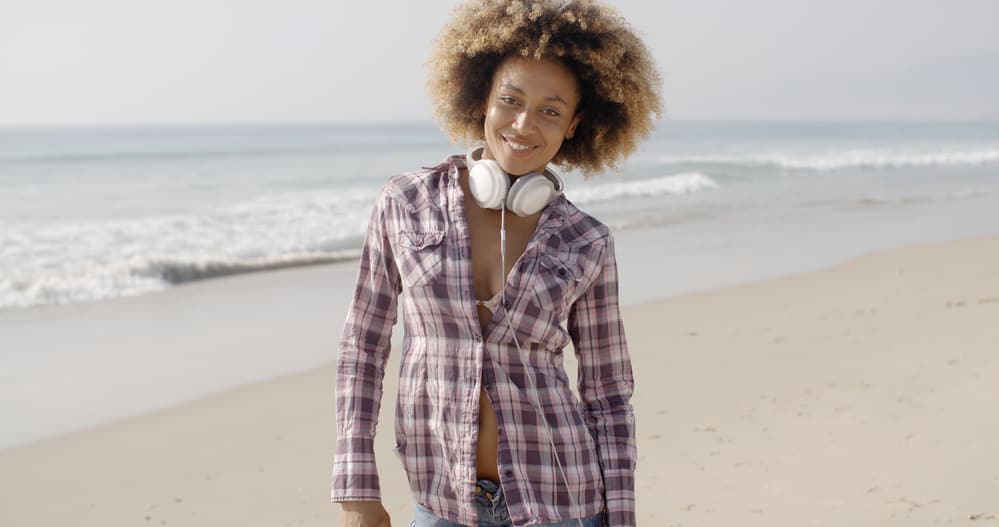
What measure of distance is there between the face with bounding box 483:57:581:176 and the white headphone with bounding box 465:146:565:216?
0.18 feet

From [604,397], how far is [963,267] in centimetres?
995

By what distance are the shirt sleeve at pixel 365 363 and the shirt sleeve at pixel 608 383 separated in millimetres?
377

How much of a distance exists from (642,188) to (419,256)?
72.2ft

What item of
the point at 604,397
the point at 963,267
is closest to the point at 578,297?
the point at 604,397

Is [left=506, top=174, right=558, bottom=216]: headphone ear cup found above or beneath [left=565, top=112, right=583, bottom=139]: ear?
beneath

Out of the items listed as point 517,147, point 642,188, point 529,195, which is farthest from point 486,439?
point 642,188

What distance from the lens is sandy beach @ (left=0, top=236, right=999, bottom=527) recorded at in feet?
15.2

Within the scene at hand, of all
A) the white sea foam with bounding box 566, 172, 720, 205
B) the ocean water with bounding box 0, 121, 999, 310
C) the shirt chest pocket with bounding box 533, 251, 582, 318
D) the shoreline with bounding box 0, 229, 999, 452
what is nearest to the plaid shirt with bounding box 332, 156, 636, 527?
the shirt chest pocket with bounding box 533, 251, 582, 318

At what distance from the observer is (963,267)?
10852mm

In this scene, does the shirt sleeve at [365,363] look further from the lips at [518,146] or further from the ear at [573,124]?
the ear at [573,124]

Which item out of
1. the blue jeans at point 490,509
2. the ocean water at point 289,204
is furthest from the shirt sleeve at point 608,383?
the ocean water at point 289,204

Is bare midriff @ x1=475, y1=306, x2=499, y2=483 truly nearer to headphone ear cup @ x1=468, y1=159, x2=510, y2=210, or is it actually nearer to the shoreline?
headphone ear cup @ x1=468, y1=159, x2=510, y2=210

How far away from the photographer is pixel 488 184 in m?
1.99

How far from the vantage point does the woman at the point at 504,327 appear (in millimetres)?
1901
